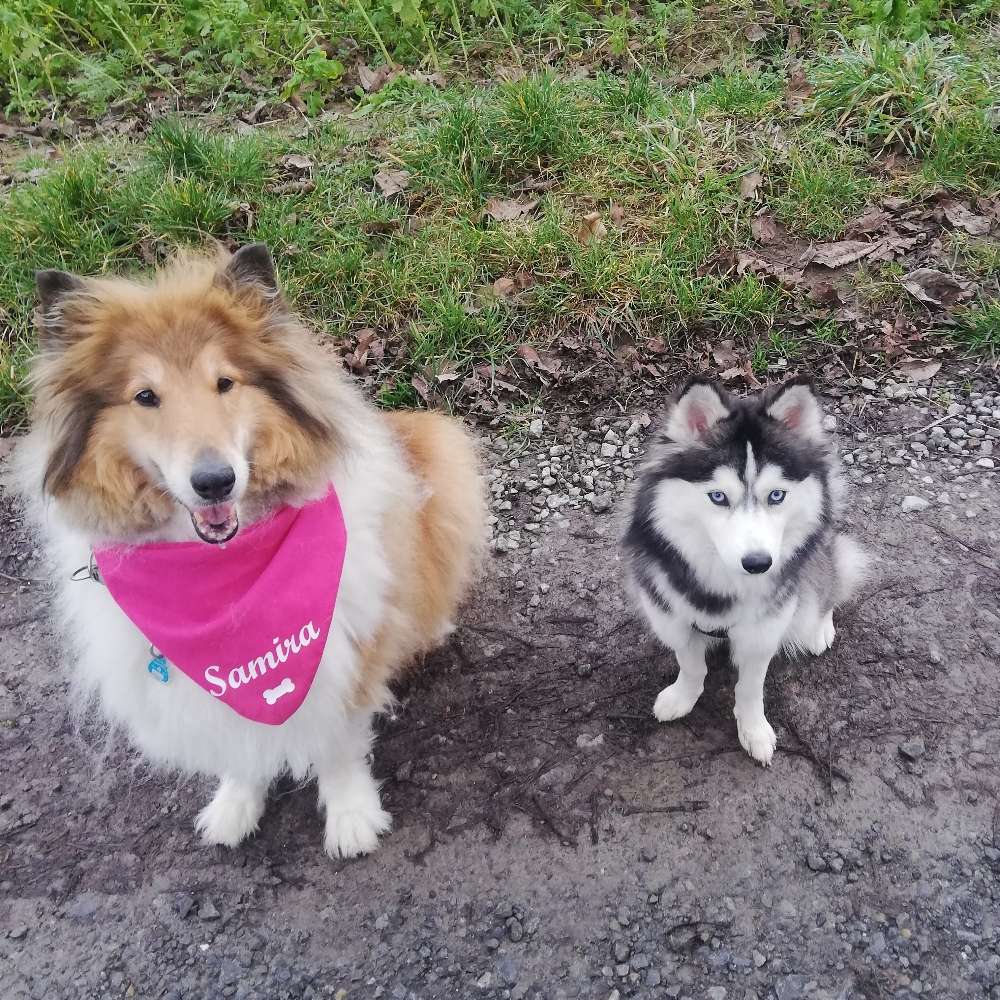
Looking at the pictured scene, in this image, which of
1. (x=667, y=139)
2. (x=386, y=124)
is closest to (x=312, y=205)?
(x=386, y=124)

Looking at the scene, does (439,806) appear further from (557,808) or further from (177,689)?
(177,689)

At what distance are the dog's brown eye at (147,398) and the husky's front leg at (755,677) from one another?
1.89 m

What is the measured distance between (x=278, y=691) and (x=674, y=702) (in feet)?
4.75

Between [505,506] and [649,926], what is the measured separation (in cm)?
204

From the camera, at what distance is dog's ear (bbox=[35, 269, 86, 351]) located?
2.13 m

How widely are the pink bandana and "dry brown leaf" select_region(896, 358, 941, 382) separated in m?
3.22

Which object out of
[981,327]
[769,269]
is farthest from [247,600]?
[981,327]

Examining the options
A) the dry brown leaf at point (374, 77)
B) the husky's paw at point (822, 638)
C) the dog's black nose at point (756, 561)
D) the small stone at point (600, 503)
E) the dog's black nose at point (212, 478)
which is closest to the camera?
the dog's black nose at point (212, 478)

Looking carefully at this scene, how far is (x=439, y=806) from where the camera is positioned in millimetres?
2924

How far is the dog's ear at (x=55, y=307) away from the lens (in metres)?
2.13

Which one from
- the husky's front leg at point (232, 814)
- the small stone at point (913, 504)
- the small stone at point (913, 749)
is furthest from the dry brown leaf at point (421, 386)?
the small stone at point (913, 749)

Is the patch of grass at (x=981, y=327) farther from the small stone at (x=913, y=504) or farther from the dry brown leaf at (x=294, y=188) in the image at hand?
the dry brown leaf at (x=294, y=188)

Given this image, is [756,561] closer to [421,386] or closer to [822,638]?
[822,638]

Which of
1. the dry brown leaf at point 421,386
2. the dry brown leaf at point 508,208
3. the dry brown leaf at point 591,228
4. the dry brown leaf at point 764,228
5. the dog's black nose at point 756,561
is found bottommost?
the dry brown leaf at point 764,228
